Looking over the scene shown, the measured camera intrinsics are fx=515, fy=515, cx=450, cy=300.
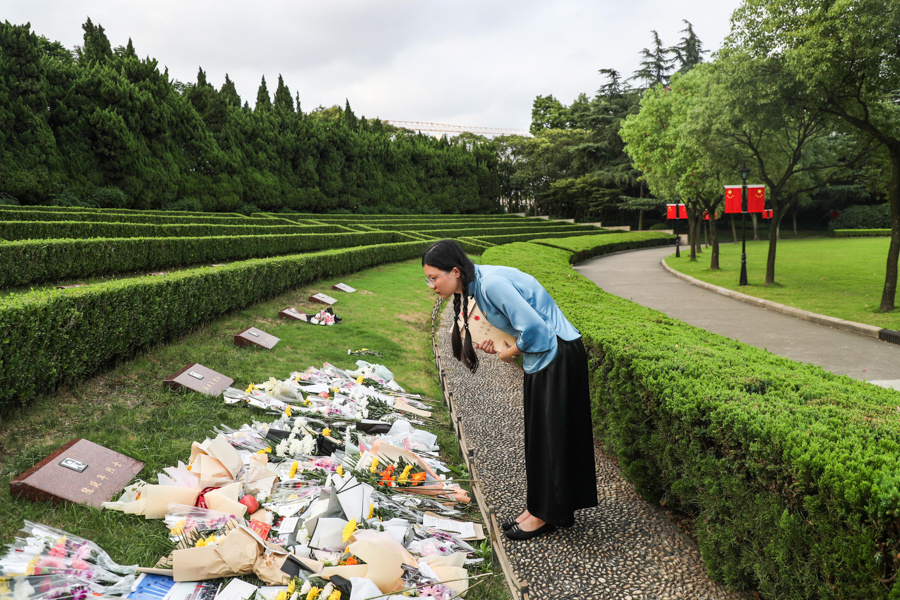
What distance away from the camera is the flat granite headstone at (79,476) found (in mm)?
3020

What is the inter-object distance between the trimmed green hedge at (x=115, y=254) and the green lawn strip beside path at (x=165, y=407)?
10.4 feet

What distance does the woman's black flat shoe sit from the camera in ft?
10.9

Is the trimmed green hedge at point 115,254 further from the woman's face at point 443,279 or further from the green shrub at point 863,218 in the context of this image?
the green shrub at point 863,218

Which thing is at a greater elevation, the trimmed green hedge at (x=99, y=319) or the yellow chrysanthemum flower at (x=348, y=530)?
the trimmed green hedge at (x=99, y=319)

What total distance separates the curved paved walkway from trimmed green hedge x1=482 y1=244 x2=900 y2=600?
15.9ft

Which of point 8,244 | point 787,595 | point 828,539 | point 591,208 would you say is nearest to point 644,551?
point 787,595

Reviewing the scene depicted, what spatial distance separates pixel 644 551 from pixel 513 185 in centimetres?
5435

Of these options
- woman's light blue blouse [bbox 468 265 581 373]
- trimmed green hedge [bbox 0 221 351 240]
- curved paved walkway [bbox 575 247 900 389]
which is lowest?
curved paved walkway [bbox 575 247 900 389]

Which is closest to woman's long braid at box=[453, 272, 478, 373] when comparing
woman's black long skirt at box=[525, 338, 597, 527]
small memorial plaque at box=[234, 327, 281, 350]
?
woman's black long skirt at box=[525, 338, 597, 527]

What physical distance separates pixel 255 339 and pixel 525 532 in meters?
4.69

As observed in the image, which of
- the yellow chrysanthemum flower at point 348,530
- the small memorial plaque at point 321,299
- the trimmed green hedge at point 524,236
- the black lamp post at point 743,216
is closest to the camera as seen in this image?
the yellow chrysanthemum flower at point 348,530

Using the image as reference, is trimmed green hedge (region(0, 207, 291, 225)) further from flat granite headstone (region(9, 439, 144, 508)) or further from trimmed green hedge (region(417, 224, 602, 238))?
flat granite headstone (region(9, 439, 144, 508))

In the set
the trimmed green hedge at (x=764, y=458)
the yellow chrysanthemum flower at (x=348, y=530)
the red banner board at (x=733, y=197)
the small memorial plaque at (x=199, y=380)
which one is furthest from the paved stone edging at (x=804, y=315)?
the small memorial plaque at (x=199, y=380)

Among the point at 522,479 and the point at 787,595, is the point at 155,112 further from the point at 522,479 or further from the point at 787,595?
the point at 787,595
